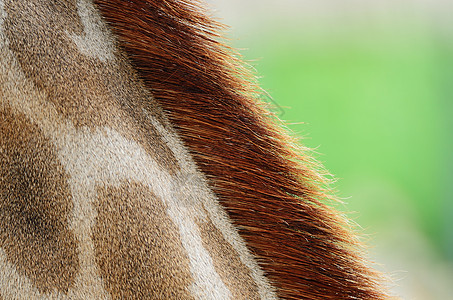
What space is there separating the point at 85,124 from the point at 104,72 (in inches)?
2.6

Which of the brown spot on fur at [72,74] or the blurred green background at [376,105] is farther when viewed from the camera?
the blurred green background at [376,105]

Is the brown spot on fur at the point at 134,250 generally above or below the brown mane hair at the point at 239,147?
below

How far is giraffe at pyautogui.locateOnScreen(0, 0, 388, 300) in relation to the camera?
0.46 m

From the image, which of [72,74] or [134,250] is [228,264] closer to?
[134,250]

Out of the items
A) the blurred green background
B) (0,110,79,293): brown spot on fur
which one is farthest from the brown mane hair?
the blurred green background

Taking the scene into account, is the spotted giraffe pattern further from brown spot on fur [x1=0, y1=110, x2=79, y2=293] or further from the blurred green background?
the blurred green background

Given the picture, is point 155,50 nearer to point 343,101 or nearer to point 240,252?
point 240,252

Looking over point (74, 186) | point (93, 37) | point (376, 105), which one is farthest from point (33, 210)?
point (376, 105)

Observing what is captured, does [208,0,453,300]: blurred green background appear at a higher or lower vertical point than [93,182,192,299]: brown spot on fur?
lower

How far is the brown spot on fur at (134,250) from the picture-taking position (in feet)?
1.52

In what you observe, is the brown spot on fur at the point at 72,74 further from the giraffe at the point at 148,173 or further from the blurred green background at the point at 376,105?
the blurred green background at the point at 376,105

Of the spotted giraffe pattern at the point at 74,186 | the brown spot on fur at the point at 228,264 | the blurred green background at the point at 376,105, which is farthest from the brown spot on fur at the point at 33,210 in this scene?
the blurred green background at the point at 376,105

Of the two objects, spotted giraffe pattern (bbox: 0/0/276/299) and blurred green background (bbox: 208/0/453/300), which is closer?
spotted giraffe pattern (bbox: 0/0/276/299)

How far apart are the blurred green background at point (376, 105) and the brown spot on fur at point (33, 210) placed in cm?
208
